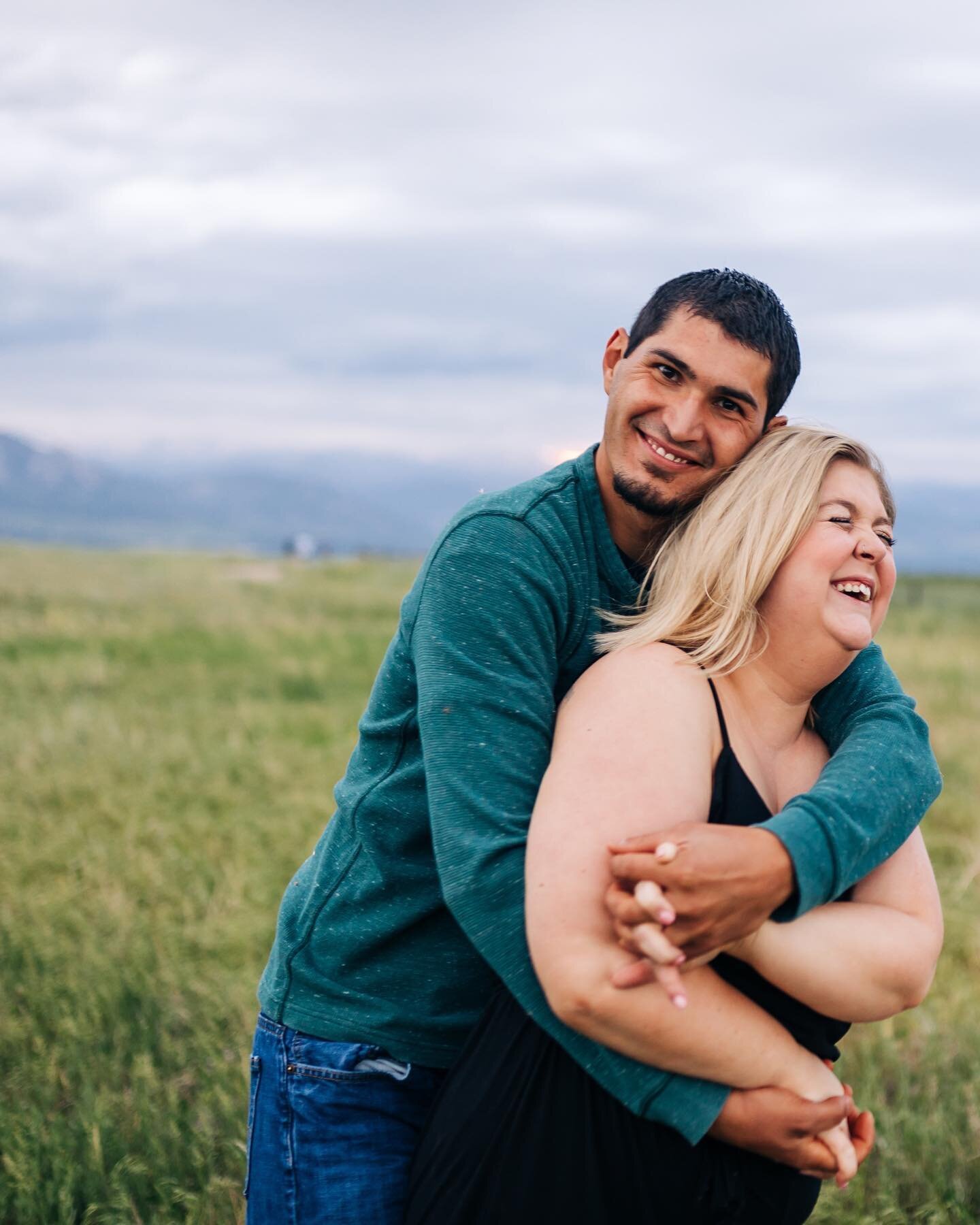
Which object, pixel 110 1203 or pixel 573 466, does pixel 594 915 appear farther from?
pixel 110 1203

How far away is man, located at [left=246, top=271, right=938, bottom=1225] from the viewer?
204 cm

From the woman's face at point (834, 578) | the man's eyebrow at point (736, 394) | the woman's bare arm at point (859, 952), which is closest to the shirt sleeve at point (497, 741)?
the woman's bare arm at point (859, 952)

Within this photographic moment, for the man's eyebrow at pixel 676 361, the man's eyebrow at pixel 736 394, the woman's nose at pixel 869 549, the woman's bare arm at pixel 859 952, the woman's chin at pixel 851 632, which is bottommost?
the woman's bare arm at pixel 859 952

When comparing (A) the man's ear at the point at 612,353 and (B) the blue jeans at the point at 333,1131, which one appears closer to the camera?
(B) the blue jeans at the point at 333,1131

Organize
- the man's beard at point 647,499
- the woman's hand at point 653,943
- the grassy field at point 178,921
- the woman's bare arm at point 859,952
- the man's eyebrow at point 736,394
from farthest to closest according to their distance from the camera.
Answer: the grassy field at point 178,921 → the man's eyebrow at point 736,394 → the man's beard at point 647,499 → the woman's bare arm at point 859,952 → the woman's hand at point 653,943

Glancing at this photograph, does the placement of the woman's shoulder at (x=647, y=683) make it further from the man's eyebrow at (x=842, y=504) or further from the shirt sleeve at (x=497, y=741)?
the man's eyebrow at (x=842, y=504)

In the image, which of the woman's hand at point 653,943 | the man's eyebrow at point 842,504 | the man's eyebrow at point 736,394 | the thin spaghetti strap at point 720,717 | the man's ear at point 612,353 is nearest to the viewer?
the woman's hand at point 653,943

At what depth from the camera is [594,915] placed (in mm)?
1943

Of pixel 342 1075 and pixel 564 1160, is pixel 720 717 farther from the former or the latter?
pixel 342 1075

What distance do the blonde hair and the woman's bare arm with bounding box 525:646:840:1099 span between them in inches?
7.1

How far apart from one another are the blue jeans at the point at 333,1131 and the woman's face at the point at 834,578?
1.26 m

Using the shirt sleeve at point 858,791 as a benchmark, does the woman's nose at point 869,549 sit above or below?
above

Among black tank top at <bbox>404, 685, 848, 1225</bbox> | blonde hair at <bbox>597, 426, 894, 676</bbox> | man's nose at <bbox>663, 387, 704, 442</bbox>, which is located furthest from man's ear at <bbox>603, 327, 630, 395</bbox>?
black tank top at <bbox>404, 685, 848, 1225</bbox>

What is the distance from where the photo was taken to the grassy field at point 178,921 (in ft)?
12.2
